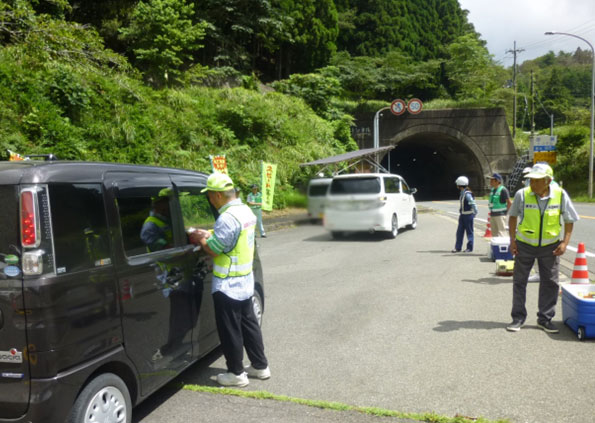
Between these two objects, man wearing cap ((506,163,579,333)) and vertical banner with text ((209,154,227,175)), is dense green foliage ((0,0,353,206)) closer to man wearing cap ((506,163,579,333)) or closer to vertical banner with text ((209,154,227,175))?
vertical banner with text ((209,154,227,175))

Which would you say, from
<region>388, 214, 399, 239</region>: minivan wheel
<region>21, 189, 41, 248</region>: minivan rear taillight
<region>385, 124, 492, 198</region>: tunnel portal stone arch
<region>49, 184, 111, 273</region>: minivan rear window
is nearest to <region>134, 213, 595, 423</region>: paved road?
<region>49, 184, 111, 273</region>: minivan rear window

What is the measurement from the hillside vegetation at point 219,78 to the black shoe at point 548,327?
3.71 m

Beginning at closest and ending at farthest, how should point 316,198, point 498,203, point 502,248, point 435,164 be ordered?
1. point 316,198
2. point 502,248
3. point 498,203
4. point 435,164

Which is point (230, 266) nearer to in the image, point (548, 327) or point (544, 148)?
point (548, 327)

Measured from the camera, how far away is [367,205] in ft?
30.6

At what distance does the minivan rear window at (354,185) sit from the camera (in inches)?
274

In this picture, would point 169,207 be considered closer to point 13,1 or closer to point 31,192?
point 31,192

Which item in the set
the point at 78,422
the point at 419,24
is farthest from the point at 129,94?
the point at 419,24

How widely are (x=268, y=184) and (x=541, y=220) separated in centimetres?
1305

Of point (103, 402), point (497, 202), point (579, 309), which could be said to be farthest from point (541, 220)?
point (497, 202)

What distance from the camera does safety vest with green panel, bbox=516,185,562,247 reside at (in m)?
5.02

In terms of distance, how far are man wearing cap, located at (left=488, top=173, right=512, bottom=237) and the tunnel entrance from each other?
23912 millimetres

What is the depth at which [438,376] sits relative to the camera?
400 cm

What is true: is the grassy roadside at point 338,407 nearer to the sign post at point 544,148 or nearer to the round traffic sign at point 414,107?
the sign post at point 544,148
